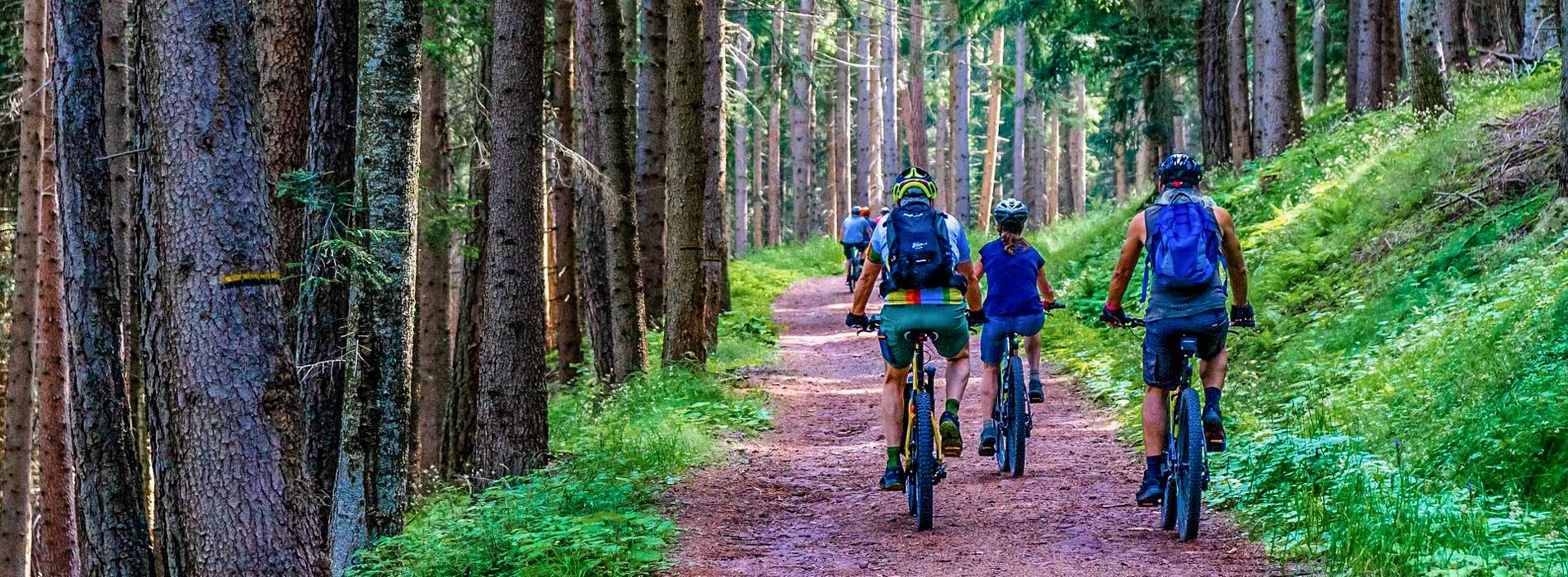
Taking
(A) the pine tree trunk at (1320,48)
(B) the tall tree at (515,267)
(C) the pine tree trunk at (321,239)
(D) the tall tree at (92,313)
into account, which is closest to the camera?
(C) the pine tree trunk at (321,239)

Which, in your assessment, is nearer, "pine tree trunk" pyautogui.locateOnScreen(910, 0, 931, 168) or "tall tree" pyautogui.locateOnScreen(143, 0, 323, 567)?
"tall tree" pyautogui.locateOnScreen(143, 0, 323, 567)

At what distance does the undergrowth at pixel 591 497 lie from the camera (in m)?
6.54

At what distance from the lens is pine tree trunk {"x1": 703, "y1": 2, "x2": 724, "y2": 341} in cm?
1612

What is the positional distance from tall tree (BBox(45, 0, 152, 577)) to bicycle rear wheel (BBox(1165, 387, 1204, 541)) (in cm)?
909

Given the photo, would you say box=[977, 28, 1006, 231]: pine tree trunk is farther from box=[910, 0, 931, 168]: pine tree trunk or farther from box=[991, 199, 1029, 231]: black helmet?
box=[991, 199, 1029, 231]: black helmet

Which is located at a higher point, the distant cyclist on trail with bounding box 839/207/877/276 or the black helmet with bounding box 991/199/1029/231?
the distant cyclist on trail with bounding box 839/207/877/276

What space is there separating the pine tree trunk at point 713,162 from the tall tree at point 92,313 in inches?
256

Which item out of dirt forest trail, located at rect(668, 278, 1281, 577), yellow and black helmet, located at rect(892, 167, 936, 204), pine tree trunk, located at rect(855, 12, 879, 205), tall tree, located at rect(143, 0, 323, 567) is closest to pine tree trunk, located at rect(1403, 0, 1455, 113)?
dirt forest trail, located at rect(668, 278, 1281, 577)

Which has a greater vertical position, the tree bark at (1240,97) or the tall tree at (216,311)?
the tree bark at (1240,97)

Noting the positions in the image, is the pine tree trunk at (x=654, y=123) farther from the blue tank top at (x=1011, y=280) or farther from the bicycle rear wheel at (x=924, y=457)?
the bicycle rear wheel at (x=924, y=457)

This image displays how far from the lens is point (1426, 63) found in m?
15.1

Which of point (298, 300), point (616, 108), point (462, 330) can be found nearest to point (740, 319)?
point (462, 330)

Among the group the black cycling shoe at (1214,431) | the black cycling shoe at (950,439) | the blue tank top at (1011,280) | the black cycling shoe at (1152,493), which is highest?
the blue tank top at (1011,280)

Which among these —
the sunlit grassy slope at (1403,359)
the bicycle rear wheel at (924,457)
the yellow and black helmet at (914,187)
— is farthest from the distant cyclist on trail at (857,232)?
the bicycle rear wheel at (924,457)
